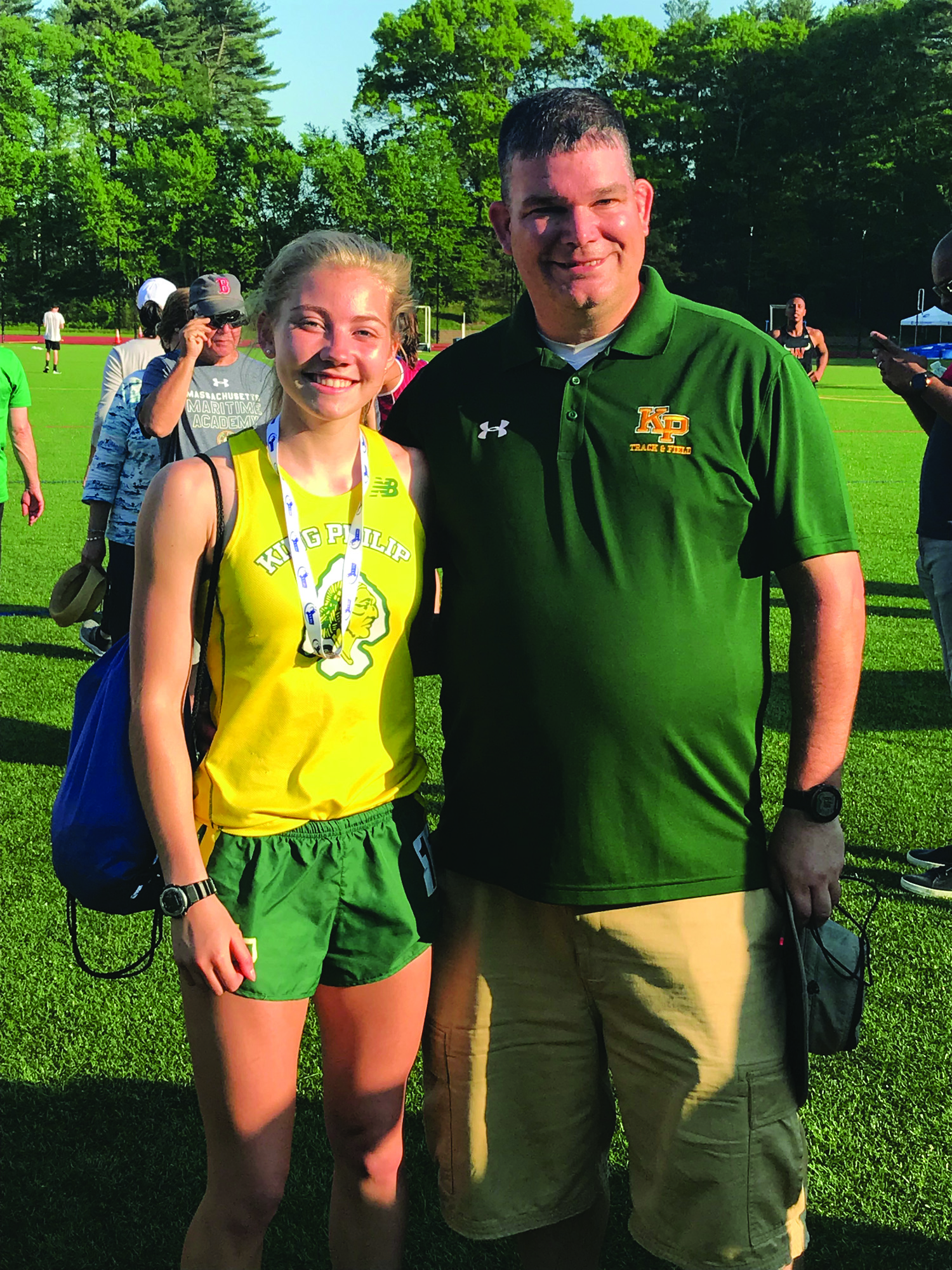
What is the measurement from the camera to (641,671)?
226 centimetres

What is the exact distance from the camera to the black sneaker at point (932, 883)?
482 cm

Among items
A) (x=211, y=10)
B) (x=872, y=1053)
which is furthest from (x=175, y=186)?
(x=872, y=1053)

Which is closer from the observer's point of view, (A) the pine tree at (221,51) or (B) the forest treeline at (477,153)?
(B) the forest treeline at (477,153)

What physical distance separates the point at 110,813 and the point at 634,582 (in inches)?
42.8

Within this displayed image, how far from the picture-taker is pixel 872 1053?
3.79 metres

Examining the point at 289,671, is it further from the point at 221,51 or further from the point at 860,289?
the point at 221,51

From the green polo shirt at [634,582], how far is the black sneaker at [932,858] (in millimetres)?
2934

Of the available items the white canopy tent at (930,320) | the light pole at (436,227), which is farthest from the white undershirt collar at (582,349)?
the light pole at (436,227)

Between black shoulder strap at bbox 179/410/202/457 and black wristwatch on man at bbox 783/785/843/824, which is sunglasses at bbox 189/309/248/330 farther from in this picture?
black wristwatch on man at bbox 783/785/843/824

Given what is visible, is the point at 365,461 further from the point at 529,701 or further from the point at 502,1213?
the point at 502,1213

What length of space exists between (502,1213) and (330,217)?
69.2 meters

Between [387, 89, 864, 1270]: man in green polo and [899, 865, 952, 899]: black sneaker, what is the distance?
2.68m

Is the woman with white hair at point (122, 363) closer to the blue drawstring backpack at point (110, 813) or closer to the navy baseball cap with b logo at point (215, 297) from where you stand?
the navy baseball cap with b logo at point (215, 297)

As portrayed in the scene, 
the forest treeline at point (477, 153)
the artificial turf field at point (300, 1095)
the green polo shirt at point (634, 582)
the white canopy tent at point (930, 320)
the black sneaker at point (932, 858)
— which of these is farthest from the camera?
the forest treeline at point (477, 153)
